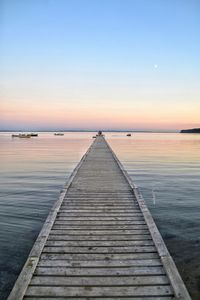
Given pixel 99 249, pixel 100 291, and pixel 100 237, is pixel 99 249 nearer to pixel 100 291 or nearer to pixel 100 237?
pixel 100 237

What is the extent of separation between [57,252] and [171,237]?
521 centimetres

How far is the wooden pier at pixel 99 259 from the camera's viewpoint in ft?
17.1

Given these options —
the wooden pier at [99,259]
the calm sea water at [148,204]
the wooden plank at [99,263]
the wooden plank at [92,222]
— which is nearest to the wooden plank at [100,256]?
the wooden pier at [99,259]

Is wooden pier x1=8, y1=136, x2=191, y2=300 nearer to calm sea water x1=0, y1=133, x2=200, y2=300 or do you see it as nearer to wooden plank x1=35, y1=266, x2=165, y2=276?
wooden plank x1=35, y1=266, x2=165, y2=276

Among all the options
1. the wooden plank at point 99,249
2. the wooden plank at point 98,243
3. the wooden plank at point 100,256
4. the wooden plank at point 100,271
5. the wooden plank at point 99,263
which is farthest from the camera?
the wooden plank at point 98,243

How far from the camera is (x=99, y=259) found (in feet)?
20.9

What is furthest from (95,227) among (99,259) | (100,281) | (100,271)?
(100,281)

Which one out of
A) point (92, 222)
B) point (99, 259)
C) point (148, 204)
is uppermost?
point (99, 259)

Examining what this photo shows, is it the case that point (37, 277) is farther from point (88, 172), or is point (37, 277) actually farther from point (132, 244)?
point (88, 172)

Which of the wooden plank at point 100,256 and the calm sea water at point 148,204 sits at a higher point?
the wooden plank at point 100,256

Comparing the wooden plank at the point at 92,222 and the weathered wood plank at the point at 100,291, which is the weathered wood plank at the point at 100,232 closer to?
the wooden plank at the point at 92,222

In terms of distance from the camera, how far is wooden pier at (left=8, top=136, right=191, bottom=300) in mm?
5199

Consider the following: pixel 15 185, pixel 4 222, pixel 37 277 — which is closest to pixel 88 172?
pixel 15 185

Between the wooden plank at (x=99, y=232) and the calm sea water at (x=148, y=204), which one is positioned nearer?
the wooden plank at (x=99, y=232)
